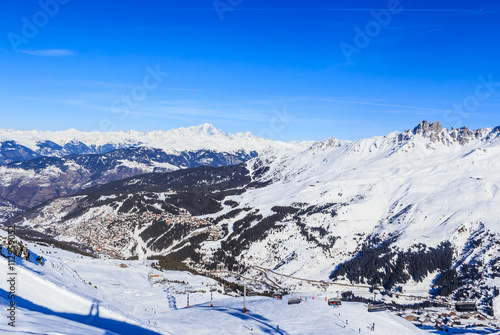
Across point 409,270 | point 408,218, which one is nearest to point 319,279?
point 409,270

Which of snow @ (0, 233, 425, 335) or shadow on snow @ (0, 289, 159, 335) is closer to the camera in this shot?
snow @ (0, 233, 425, 335)

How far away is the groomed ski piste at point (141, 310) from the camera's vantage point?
23.3m

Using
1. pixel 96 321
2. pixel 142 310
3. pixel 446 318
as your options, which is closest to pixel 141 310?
pixel 142 310

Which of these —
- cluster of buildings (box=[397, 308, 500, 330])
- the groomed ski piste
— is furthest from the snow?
cluster of buildings (box=[397, 308, 500, 330])

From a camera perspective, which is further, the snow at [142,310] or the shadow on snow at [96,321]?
the shadow on snow at [96,321]

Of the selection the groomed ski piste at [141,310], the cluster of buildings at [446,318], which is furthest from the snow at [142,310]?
the cluster of buildings at [446,318]

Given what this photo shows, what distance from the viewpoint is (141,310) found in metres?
47.3

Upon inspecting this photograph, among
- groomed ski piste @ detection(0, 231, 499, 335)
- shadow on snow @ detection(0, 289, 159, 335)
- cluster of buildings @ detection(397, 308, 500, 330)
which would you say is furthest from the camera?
cluster of buildings @ detection(397, 308, 500, 330)

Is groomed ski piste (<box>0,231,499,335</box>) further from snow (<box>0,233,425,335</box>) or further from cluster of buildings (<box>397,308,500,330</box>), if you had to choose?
cluster of buildings (<box>397,308,500,330</box>)

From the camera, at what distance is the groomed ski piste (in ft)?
76.6

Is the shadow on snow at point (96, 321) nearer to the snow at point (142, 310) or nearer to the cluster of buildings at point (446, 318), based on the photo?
the snow at point (142, 310)

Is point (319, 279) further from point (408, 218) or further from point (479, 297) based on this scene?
point (408, 218)

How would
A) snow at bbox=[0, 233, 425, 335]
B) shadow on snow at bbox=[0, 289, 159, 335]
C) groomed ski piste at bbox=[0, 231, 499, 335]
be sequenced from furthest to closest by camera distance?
1. shadow on snow at bbox=[0, 289, 159, 335]
2. snow at bbox=[0, 233, 425, 335]
3. groomed ski piste at bbox=[0, 231, 499, 335]

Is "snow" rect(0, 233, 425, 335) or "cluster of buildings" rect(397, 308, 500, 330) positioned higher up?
"snow" rect(0, 233, 425, 335)
